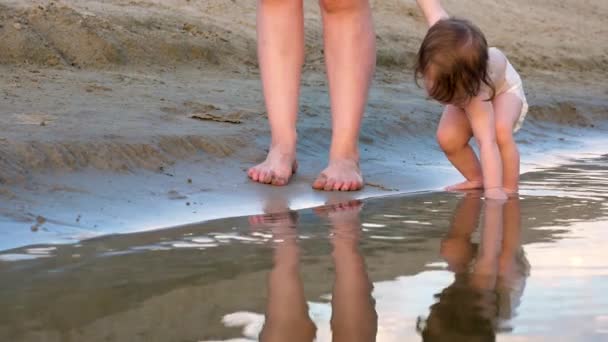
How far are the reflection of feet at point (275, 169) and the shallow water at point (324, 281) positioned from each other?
20.8 inches

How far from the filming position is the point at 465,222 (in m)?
3.73

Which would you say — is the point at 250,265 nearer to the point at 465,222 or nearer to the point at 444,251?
the point at 444,251

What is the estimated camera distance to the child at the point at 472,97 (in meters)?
4.28

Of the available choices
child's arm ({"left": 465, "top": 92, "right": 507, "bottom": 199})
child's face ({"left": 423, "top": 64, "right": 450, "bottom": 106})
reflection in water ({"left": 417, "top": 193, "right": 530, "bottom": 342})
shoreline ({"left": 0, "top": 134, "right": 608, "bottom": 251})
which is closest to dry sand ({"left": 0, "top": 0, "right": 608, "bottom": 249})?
shoreline ({"left": 0, "top": 134, "right": 608, "bottom": 251})

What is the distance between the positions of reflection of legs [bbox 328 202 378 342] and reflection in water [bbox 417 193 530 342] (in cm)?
11

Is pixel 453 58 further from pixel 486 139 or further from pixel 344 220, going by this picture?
pixel 344 220

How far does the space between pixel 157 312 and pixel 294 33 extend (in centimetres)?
220

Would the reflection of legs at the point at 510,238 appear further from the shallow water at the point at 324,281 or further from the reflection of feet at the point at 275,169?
the reflection of feet at the point at 275,169

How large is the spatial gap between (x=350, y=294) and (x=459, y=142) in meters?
2.28

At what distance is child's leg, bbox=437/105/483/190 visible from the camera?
4742 millimetres

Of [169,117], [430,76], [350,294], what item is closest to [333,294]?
[350,294]

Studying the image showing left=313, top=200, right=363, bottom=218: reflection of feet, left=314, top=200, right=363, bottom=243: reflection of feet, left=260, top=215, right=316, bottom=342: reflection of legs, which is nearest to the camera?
left=260, top=215, right=316, bottom=342: reflection of legs

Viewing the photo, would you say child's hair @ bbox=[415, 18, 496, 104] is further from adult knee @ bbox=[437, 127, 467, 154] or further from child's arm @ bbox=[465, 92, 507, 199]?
adult knee @ bbox=[437, 127, 467, 154]

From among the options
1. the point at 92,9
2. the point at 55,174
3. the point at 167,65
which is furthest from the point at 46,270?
the point at 92,9
